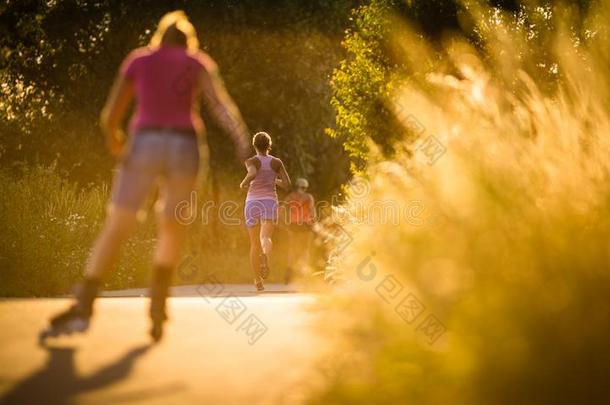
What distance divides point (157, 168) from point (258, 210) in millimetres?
7622

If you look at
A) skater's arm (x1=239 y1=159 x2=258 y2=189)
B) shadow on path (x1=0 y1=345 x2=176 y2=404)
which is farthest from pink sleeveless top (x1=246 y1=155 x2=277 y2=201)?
shadow on path (x1=0 y1=345 x2=176 y2=404)

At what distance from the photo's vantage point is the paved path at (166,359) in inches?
223

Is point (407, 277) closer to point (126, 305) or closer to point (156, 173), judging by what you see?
point (156, 173)

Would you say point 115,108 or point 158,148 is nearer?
point 158,148

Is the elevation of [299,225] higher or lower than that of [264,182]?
higher

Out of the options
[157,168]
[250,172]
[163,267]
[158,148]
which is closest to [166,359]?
[163,267]

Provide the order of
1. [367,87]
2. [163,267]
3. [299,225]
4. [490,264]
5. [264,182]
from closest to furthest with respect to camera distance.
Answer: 1. [490,264]
2. [163,267]
3. [264,182]
4. [299,225]
5. [367,87]

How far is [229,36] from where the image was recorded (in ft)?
→ 87.5

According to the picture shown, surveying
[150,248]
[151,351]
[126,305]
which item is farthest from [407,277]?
[150,248]

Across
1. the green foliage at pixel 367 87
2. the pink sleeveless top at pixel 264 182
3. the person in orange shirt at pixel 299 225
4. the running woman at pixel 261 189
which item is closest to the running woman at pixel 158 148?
the running woman at pixel 261 189

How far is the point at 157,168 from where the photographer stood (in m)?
7.19

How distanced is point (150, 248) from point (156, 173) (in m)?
12.1

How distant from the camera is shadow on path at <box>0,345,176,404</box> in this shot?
216 inches

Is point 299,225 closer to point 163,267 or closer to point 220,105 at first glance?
point 220,105
